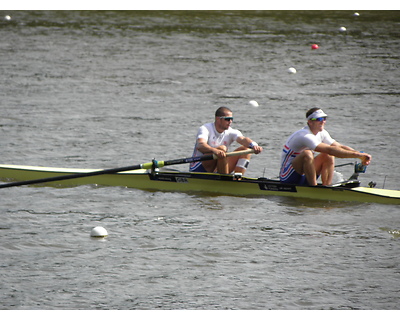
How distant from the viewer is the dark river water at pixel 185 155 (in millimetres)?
7535

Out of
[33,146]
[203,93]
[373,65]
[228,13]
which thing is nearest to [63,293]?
[33,146]

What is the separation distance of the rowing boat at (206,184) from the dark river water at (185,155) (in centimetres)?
15

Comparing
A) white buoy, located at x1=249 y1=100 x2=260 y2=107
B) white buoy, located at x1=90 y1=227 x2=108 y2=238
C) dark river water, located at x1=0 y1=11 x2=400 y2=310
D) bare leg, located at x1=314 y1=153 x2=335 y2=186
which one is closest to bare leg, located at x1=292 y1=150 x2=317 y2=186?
bare leg, located at x1=314 y1=153 x2=335 y2=186

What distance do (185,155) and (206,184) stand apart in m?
2.41

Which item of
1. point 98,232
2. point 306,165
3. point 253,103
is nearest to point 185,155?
point 306,165

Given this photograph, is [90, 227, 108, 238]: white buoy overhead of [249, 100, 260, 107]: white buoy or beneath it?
beneath

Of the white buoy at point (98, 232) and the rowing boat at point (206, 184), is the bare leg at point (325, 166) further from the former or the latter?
the white buoy at point (98, 232)

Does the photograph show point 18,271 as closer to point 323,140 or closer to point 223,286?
point 223,286

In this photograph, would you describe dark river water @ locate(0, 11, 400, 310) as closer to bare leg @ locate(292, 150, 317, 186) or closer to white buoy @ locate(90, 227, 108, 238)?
white buoy @ locate(90, 227, 108, 238)

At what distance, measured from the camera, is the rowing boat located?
1007cm

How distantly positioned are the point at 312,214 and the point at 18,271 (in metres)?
3.77

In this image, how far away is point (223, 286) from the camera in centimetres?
749

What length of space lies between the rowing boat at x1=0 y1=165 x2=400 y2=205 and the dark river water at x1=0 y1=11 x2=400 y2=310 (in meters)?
0.15

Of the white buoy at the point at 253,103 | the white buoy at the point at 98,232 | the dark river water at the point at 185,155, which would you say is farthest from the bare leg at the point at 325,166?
the white buoy at the point at 253,103
